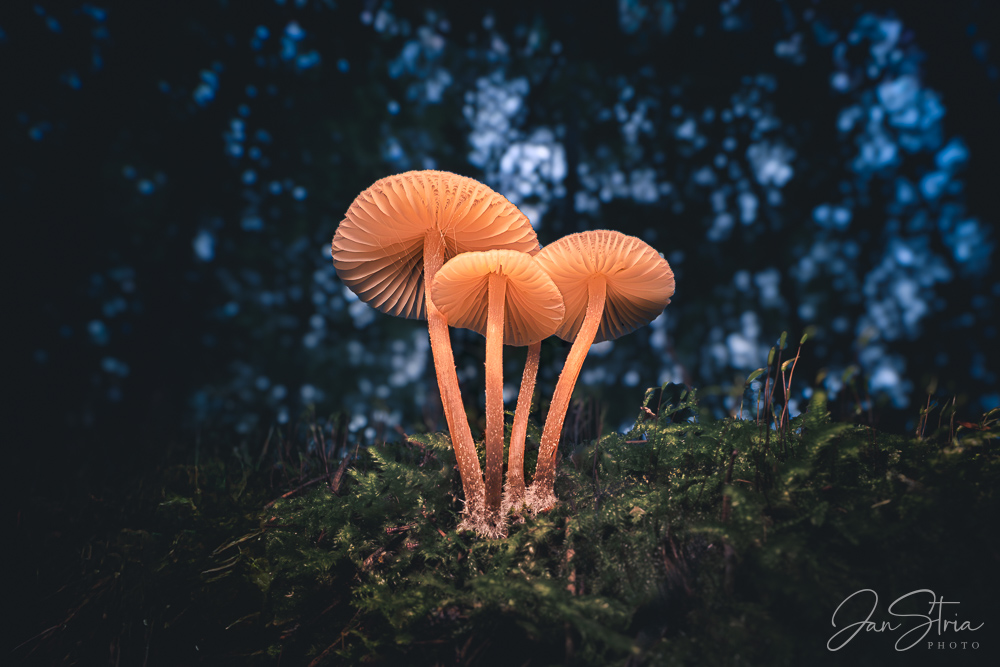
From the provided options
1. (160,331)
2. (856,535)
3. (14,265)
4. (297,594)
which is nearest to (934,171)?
(856,535)

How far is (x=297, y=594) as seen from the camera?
134 cm

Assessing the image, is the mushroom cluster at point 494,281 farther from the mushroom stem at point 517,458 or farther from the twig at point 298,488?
the twig at point 298,488

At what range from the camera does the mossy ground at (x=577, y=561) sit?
0.99m

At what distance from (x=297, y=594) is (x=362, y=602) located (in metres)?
0.29

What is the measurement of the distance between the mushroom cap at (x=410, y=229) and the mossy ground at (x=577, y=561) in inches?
29.1

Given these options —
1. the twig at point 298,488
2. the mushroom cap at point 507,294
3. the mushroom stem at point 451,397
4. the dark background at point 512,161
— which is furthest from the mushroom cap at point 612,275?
the dark background at point 512,161

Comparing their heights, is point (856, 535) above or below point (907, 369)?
below

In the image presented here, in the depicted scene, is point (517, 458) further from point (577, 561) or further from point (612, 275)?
point (612, 275)

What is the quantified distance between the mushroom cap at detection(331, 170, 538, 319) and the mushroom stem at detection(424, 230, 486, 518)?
11cm

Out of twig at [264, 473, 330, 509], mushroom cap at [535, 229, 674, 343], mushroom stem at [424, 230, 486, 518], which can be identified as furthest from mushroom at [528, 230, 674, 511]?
twig at [264, 473, 330, 509]

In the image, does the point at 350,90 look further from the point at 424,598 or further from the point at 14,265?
the point at 424,598

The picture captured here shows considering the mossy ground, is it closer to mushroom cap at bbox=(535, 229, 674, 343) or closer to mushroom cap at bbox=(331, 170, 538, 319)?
mushroom cap at bbox=(535, 229, 674, 343)
